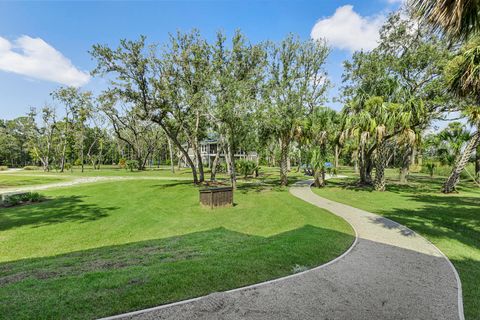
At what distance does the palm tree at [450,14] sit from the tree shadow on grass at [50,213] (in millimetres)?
13783

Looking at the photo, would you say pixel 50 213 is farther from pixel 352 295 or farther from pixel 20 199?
pixel 352 295

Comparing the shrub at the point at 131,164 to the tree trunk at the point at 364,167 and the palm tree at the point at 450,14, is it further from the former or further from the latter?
the palm tree at the point at 450,14

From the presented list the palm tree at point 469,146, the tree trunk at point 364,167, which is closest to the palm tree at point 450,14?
the palm tree at point 469,146

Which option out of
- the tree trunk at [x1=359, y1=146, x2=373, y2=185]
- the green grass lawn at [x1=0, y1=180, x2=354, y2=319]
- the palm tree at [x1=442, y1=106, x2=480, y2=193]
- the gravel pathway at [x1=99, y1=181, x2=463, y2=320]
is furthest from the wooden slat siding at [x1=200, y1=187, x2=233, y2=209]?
the palm tree at [x1=442, y1=106, x2=480, y2=193]

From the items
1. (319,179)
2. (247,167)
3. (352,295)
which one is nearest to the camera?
(352,295)

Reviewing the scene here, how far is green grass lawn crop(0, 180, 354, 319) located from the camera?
3.60m

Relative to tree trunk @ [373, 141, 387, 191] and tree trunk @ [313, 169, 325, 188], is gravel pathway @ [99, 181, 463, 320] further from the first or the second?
tree trunk @ [313, 169, 325, 188]

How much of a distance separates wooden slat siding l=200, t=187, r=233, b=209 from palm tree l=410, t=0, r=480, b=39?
1050 cm

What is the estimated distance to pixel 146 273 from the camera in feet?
14.5

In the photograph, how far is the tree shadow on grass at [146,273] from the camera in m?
3.36

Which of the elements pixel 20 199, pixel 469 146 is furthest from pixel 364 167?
pixel 20 199

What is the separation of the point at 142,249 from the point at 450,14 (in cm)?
944

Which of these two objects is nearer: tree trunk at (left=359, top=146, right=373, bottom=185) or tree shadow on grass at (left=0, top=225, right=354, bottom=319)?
tree shadow on grass at (left=0, top=225, right=354, bottom=319)

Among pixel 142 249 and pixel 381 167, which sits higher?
pixel 381 167
